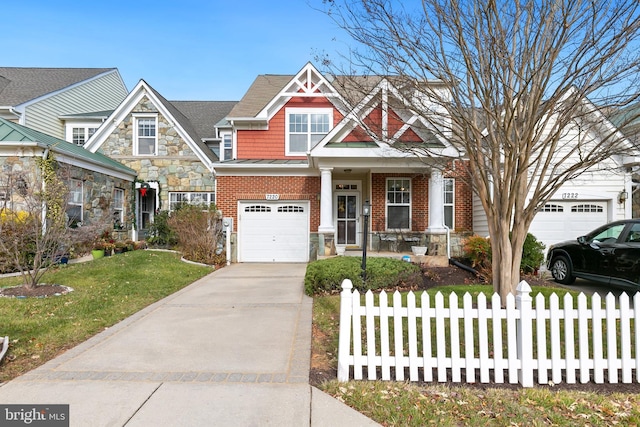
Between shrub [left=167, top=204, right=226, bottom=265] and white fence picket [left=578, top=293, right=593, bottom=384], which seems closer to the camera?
Answer: white fence picket [left=578, top=293, right=593, bottom=384]

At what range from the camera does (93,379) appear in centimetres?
378

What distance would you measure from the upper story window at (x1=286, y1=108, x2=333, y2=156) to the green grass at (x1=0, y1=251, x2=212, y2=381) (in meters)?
5.85

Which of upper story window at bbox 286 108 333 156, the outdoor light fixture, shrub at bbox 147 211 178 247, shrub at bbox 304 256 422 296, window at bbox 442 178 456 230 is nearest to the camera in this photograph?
shrub at bbox 304 256 422 296

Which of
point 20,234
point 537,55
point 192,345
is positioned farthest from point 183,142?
point 537,55

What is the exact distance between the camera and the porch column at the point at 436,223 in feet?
37.4

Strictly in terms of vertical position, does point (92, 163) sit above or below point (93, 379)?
above

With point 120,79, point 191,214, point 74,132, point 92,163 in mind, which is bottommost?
point 191,214

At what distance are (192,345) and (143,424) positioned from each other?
1802 millimetres

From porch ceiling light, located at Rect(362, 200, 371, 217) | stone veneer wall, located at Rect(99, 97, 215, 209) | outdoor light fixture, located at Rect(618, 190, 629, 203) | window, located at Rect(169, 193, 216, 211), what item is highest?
stone veneer wall, located at Rect(99, 97, 215, 209)

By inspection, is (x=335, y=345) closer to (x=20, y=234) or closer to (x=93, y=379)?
(x=93, y=379)

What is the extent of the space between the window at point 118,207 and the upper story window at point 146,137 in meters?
1.98

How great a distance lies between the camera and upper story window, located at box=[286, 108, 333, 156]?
14531 mm

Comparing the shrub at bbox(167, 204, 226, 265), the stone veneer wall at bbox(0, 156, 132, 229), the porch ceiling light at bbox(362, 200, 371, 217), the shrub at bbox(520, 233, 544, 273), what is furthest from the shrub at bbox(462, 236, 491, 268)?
the stone veneer wall at bbox(0, 156, 132, 229)

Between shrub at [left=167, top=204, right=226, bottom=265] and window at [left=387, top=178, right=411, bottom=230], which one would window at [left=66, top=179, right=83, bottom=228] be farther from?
window at [left=387, top=178, right=411, bottom=230]
